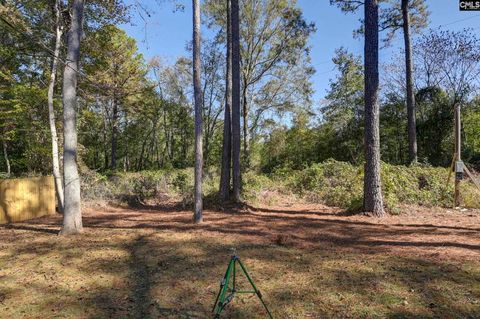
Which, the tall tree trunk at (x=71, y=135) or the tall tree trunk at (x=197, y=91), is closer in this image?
the tall tree trunk at (x=71, y=135)

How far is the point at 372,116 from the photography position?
7.89m

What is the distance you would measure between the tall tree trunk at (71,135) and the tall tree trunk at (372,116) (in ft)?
21.5

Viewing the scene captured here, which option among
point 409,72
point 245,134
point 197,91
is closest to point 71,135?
point 197,91

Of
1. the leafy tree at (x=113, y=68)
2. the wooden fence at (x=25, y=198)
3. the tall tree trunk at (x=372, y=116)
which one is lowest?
the wooden fence at (x=25, y=198)

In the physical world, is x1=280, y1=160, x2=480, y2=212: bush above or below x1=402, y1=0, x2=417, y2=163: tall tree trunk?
below

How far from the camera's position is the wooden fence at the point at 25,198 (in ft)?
27.1

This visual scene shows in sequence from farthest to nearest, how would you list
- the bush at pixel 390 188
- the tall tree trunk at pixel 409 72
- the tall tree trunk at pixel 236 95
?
the tall tree trunk at pixel 409 72
the bush at pixel 390 188
the tall tree trunk at pixel 236 95

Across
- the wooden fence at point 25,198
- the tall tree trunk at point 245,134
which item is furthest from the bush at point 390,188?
the wooden fence at point 25,198

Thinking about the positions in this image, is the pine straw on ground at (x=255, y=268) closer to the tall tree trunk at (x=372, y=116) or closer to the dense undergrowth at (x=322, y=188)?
the tall tree trunk at (x=372, y=116)

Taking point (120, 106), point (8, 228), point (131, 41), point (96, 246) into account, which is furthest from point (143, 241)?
point (120, 106)

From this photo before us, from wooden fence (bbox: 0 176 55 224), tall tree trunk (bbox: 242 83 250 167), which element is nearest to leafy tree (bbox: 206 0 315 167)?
tall tree trunk (bbox: 242 83 250 167)

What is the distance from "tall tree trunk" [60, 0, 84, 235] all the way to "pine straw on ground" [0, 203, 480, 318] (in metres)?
0.42

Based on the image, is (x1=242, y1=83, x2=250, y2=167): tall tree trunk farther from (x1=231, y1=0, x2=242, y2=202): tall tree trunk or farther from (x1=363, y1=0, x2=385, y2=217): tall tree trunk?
(x1=363, y1=0, x2=385, y2=217): tall tree trunk

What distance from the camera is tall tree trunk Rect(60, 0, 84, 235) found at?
6.40 metres
